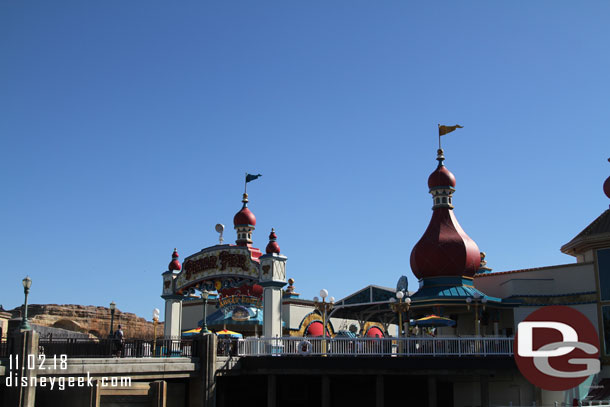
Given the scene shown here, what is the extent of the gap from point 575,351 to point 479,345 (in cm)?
608

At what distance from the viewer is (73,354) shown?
25.2 m

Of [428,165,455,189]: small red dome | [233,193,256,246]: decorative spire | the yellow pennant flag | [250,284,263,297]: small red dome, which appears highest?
the yellow pennant flag

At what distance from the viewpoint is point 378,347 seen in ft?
84.5

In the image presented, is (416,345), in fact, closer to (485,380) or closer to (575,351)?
(485,380)

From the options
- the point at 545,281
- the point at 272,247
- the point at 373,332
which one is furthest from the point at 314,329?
the point at 545,281

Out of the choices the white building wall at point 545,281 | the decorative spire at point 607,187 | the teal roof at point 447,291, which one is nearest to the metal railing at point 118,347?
the teal roof at point 447,291

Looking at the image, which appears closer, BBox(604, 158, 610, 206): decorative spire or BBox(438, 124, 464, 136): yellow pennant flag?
BBox(604, 158, 610, 206): decorative spire

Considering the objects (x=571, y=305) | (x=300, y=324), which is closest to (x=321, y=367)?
(x=571, y=305)

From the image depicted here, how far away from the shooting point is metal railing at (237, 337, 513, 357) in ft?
81.8

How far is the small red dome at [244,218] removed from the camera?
42.8 meters

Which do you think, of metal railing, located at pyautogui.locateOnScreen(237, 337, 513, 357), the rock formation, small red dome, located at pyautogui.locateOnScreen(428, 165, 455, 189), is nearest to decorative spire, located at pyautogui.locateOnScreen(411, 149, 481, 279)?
small red dome, located at pyautogui.locateOnScreen(428, 165, 455, 189)

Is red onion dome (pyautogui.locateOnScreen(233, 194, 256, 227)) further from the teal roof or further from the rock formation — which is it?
the rock formation

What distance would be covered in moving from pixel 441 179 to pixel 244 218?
1295 cm

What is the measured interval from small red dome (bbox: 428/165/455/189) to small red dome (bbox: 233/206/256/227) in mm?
11921
